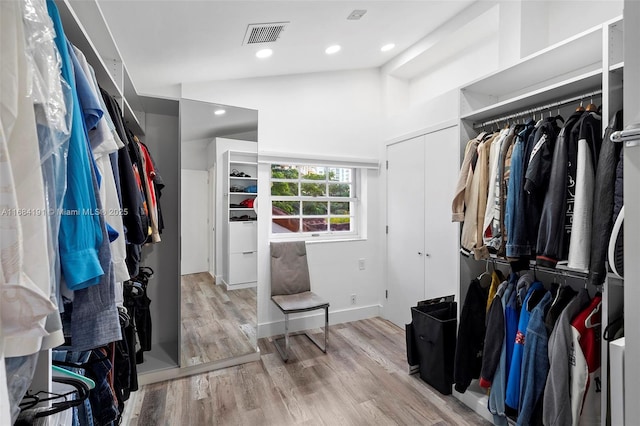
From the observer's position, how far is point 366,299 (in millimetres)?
3717

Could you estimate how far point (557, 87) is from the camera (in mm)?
1672

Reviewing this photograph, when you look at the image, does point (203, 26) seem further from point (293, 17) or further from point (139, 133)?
point (139, 133)

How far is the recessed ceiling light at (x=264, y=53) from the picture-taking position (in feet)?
8.46

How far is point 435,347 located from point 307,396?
3.15ft

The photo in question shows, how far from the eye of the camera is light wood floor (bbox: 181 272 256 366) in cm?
250

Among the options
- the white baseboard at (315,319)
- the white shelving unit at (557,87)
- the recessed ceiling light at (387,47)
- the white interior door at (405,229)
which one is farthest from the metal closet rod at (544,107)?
the white baseboard at (315,319)

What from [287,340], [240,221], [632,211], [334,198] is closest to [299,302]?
[287,340]

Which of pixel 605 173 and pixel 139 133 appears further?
pixel 139 133

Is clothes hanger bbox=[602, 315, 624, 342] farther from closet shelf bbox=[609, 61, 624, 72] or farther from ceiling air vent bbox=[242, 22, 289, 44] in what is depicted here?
ceiling air vent bbox=[242, 22, 289, 44]

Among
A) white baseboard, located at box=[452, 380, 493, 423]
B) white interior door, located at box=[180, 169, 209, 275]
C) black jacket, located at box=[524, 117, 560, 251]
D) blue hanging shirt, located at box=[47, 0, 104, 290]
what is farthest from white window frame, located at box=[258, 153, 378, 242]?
blue hanging shirt, located at box=[47, 0, 104, 290]

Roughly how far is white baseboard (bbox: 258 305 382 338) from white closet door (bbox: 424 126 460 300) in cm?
85

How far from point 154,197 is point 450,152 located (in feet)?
7.90

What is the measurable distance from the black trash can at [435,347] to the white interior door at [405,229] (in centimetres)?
82

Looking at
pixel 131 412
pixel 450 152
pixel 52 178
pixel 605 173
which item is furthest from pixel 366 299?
pixel 52 178
